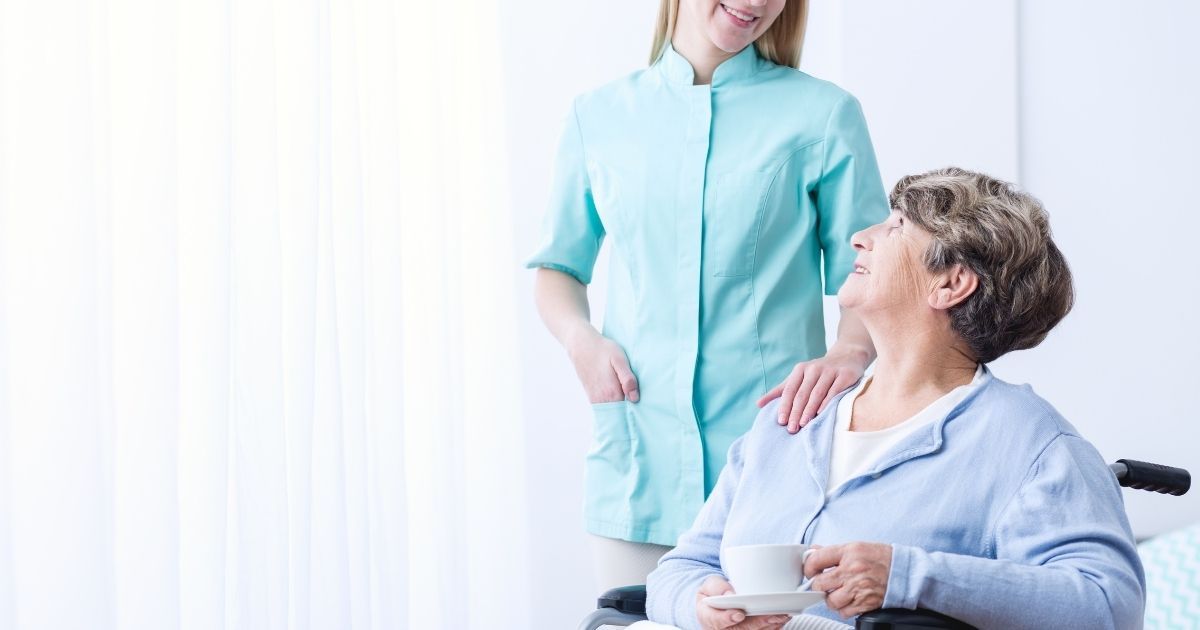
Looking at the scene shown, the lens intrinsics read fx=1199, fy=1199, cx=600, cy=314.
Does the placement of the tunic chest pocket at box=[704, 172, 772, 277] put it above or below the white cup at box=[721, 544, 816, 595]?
above

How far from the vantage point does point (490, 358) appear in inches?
115

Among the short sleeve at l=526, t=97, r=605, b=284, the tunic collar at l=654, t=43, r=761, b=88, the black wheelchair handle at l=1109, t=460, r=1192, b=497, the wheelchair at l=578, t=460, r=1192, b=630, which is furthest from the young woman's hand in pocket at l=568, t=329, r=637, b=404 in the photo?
the black wheelchair handle at l=1109, t=460, r=1192, b=497

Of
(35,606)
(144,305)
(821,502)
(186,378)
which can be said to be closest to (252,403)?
(186,378)

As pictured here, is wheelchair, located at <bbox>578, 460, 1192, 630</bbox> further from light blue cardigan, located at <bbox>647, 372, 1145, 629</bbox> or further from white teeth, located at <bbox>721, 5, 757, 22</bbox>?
white teeth, located at <bbox>721, 5, 757, 22</bbox>

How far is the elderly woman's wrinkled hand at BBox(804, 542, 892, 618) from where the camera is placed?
51.3 inches

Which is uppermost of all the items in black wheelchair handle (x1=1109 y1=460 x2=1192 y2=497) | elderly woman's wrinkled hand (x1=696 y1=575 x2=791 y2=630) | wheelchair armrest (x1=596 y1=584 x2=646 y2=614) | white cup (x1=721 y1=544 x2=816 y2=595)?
black wheelchair handle (x1=1109 y1=460 x2=1192 y2=497)

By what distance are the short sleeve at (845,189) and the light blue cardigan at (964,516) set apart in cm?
26

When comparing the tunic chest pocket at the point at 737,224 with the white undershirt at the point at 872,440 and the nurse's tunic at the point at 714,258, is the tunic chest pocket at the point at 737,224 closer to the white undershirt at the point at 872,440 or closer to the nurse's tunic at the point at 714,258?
the nurse's tunic at the point at 714,258

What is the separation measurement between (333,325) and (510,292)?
0.84 meters

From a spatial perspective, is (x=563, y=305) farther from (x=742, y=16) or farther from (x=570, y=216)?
(x=742, y=16)

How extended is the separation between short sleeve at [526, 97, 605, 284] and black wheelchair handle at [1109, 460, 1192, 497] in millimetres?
850

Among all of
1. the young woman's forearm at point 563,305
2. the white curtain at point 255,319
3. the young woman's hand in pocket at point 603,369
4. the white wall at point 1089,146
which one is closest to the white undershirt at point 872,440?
the young woman's hand in pocket at point 603,369

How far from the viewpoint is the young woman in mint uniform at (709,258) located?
1.76 m

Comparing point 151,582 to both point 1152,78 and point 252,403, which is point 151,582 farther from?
point 1152,78
